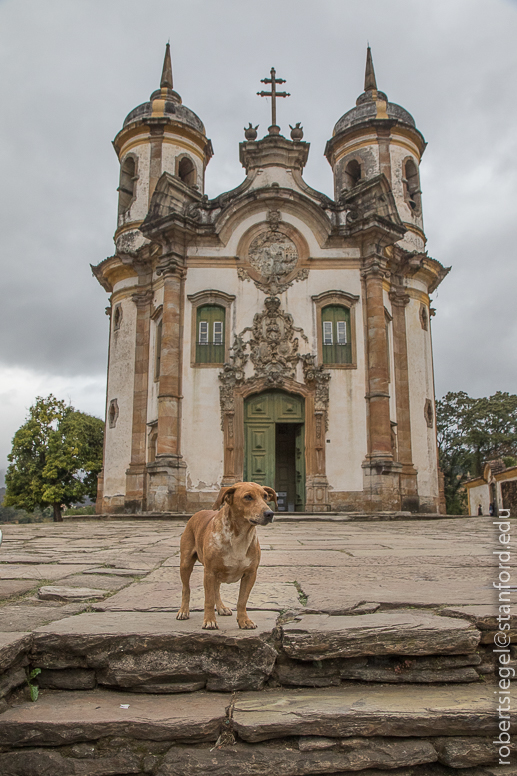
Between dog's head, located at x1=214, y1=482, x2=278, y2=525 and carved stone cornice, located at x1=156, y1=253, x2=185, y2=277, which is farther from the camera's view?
carved stone cornice, located at x1=156, y1=253, x2=185, y2=277

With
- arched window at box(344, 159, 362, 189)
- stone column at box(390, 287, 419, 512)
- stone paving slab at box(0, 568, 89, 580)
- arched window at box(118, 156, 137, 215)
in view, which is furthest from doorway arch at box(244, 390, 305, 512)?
stone paving slab at box(0, 568, 89, 580)

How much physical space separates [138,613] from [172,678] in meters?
0.65

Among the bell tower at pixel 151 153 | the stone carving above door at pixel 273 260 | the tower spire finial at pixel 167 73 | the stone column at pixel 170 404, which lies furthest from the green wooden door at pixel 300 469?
the tower spire finial at pixel 167 73

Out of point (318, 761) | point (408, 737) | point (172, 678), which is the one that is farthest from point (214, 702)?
point (408, 737)

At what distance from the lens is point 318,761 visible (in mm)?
2463

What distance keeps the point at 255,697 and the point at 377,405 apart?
1611 cm

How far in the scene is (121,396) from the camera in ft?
71.4

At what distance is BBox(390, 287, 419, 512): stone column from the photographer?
2047 cm

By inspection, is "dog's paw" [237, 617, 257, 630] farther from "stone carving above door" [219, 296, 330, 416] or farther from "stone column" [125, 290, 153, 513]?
"stone column" [125, 290, 153, 513]

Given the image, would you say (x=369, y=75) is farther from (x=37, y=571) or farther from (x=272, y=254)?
(x=37, y=571)

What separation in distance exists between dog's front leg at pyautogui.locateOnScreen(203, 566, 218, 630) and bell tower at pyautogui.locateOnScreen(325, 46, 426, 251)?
21.9m

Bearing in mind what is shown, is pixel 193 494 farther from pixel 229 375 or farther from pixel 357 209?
pixel 357 209

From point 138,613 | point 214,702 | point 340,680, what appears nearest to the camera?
point 214,702

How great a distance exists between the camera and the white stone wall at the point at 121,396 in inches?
834
